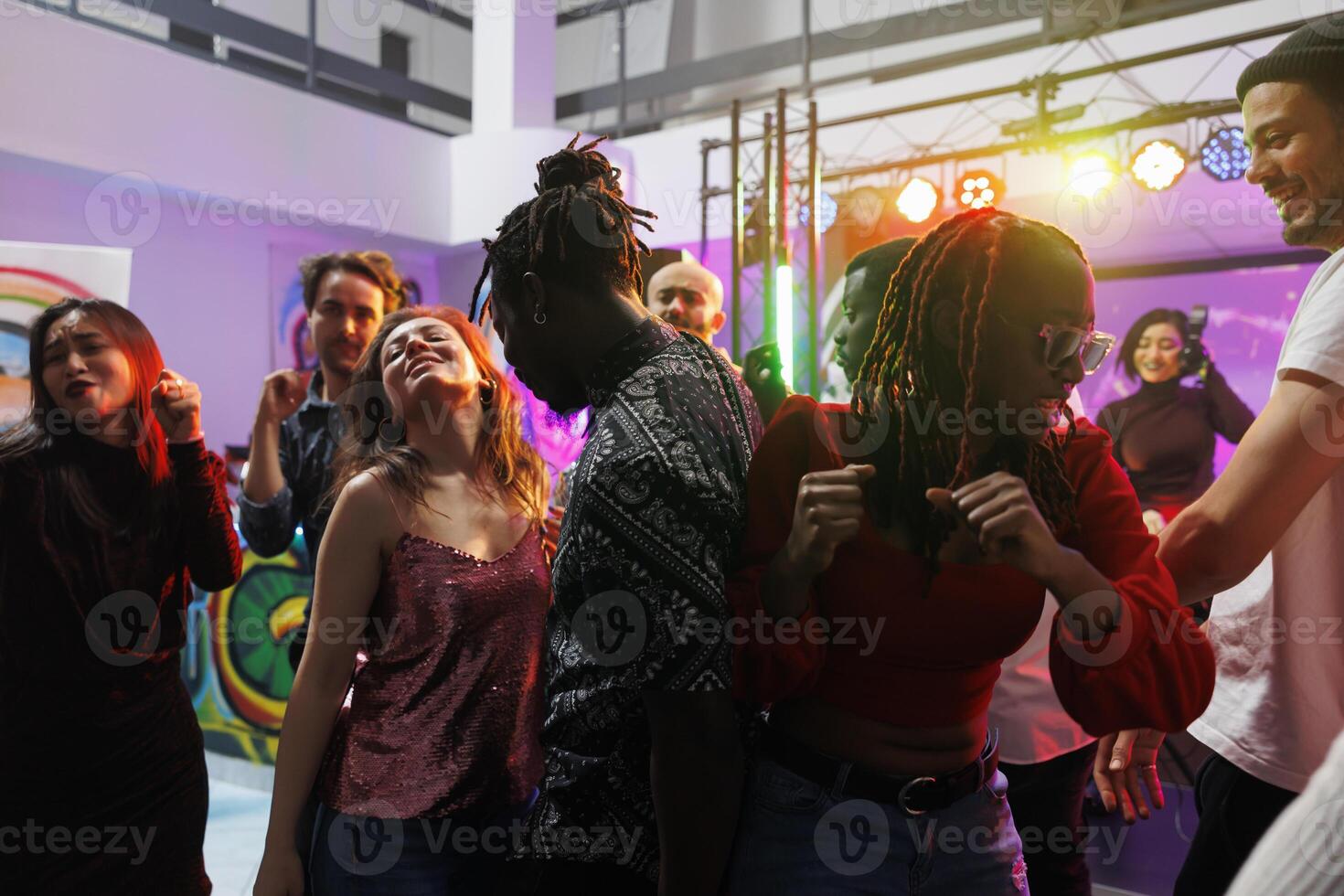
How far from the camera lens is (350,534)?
61.1 inches

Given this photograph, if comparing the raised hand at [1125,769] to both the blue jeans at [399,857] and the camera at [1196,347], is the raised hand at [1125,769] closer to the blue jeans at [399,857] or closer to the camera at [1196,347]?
the blue jeans at [399,857]

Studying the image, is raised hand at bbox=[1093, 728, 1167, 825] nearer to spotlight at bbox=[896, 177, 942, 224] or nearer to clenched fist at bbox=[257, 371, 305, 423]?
clenched fist at bbox=[257, 371, 305, 423]

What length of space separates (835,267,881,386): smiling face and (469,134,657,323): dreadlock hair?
2.20ft

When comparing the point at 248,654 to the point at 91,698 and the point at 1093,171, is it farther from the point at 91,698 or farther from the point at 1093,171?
the point at 1093,171

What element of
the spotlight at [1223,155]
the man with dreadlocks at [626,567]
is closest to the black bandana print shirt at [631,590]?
the man with dreadlocks at [626,567]

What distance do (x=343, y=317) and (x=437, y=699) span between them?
4.54 feet

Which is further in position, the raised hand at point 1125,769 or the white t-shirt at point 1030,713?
the white t-shirt at point 1030,713

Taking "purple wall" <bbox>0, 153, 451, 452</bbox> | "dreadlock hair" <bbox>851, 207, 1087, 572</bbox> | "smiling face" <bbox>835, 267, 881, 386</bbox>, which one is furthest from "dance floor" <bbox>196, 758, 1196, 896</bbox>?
"purple wall" <bbox>0, 153, 451, 452</bbox>

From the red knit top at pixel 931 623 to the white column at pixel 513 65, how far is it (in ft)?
26.3

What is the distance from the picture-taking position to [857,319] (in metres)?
1.88

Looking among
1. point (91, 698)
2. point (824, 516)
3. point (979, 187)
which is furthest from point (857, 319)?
point (979, 187)

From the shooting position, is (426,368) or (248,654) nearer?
(426,368)

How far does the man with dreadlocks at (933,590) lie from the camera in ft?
3.37

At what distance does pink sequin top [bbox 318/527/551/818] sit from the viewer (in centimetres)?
151
